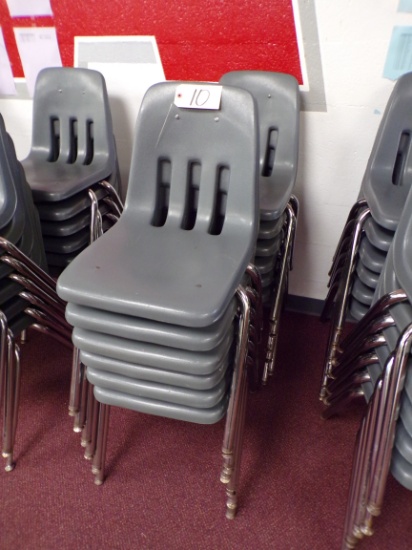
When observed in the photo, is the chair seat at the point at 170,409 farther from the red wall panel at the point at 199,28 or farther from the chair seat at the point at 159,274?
the red wall panel at the point at 199,28

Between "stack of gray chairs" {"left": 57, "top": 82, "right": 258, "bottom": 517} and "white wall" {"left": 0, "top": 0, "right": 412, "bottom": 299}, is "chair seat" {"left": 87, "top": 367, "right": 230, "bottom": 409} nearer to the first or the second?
"stack of gray chairs" {"left": 57, "top": 82, "right": 258, "bottom": 517}

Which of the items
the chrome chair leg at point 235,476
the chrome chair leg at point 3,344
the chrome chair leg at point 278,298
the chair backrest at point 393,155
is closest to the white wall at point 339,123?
the chair backrest at point 393,155

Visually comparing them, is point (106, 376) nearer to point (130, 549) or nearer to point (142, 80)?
point (130, 549)

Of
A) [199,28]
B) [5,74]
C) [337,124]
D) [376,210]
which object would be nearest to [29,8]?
[5,74]

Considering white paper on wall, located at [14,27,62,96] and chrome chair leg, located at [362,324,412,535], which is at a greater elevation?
white paper on wall, located at [14,27,62,96]

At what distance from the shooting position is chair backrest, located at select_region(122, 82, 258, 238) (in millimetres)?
1123

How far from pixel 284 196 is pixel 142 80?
31.3 inches

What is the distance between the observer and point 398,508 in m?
1.24

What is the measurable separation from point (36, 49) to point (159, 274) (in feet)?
4.50

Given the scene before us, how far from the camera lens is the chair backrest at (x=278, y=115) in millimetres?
1521

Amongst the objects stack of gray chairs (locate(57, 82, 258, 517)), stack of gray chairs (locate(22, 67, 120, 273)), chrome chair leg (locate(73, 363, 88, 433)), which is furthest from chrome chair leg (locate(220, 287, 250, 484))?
stack of gray chairs (locate(22, 67, 120, 273))

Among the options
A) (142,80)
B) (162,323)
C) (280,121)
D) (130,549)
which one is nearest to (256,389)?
(130,549)

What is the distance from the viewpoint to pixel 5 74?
196 cm

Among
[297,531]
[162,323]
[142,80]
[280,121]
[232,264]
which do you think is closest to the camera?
[162,323]
